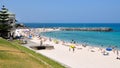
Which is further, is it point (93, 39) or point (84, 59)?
point (93, 39)

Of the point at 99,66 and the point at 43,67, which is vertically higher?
the point at 43,67

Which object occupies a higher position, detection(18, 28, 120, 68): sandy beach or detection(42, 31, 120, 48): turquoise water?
detection(18, 28, 120, 68): sandy beach

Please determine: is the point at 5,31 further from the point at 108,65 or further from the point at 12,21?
the point at 108,65

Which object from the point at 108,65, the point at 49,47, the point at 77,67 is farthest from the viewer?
the point at 49,47

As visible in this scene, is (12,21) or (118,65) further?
(12,21)

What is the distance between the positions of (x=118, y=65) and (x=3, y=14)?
26.1 meters

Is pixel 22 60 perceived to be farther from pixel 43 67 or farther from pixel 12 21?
pixel 12 21

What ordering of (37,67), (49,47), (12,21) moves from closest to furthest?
(37,67), (49,47), (12,21)

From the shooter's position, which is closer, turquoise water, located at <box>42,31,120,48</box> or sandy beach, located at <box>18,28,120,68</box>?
sandy beach, located at <box>18,28,120,68</box>

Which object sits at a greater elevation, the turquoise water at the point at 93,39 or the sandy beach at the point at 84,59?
the sandy beach at the point at 84,59

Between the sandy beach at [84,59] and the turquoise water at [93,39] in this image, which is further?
the turquoise water at [93,39]

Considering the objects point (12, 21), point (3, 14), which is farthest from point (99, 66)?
point (12, 21)

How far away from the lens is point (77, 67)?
3559cm

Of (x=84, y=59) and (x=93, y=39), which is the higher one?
(x=84, y=59)
